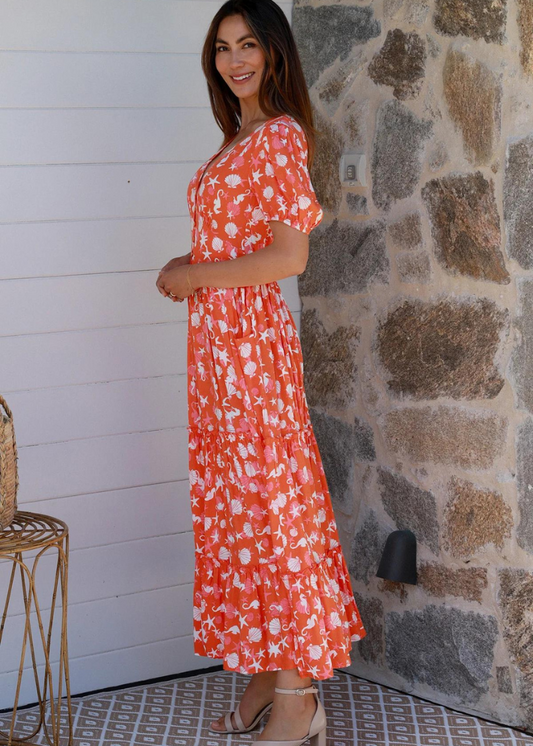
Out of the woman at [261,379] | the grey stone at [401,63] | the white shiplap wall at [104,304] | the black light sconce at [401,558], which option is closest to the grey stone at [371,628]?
the black light sconce at [401,558]

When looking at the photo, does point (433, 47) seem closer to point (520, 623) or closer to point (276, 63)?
point (276, 63)

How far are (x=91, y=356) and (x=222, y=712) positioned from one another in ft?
3.76

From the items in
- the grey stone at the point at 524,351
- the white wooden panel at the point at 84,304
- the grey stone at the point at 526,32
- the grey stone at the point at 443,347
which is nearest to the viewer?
the grey stone at the point at 526,32

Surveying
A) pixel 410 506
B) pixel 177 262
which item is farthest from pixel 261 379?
pixel 410 506

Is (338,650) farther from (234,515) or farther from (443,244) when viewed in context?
(443,244)

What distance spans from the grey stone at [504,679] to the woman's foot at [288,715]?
1.72 feet

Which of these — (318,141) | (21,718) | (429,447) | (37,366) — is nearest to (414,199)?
(318,141)

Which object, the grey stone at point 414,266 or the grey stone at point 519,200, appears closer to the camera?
the grey stone at point 519,200

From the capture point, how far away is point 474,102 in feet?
7.63

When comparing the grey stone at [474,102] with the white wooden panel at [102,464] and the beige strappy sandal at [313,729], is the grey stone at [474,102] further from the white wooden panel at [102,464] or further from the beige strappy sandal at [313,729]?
the beige strappy sandal at [313,729]

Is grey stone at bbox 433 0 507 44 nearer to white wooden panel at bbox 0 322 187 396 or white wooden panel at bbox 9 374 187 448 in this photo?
white wooden panel at bbox 0 322 187 396

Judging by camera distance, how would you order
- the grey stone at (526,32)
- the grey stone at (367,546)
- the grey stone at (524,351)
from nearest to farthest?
1. the grey stone at (526,32)
2. the grey stone at (524,351)
3. the grey stone at (367,546)

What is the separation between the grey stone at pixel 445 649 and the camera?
2.49 meters

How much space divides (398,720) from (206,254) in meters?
1.42
